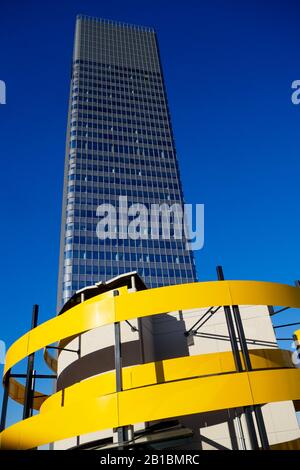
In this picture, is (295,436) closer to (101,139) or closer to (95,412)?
(95,412)

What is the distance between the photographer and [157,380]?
13.8 meters

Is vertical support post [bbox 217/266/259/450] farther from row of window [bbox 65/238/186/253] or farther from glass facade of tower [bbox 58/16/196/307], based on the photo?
row of window [bbox 65/238/186/253]

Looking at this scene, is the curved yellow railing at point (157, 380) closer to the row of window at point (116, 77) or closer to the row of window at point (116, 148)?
the row of window at point (116, 148)

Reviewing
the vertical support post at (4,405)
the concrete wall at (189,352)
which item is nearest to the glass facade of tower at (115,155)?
the vertical support post at (4,405)

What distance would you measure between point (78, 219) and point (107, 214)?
343 inches

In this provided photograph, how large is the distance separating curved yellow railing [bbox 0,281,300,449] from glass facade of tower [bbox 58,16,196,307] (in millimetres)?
67769

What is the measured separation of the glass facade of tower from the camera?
297 feet

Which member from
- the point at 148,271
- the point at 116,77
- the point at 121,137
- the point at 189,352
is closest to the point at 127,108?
the point at 121,137

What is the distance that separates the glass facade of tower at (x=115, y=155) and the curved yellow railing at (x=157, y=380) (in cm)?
6777

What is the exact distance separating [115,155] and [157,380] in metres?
103

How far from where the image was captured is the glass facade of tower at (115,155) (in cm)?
9056

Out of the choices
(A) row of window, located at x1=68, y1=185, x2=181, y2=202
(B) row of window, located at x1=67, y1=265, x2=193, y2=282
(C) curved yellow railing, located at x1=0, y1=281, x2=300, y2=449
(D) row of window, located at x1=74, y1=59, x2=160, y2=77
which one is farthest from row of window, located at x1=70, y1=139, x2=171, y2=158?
(C) curved yellow railing, located at x1=0, y1=281, x2=300, y2=449
